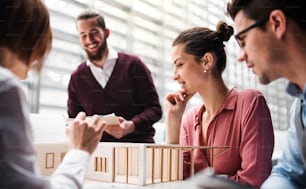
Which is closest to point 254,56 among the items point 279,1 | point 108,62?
point 279,1

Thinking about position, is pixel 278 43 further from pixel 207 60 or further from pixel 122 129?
pixel 122 129

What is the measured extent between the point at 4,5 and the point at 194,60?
0.42 m

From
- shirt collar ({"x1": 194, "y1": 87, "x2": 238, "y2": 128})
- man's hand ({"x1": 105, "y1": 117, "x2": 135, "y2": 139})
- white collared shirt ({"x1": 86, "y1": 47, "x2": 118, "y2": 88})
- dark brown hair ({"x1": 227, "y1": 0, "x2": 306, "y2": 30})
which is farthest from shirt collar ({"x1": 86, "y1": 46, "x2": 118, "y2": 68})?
dark brown hair ({"x1": 227, "y1": 0, "x2": 306, "y2": 30})

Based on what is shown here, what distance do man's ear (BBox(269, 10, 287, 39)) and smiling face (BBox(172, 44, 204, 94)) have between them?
222 millimetres

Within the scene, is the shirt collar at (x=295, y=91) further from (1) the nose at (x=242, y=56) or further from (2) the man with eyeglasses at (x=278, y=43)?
(1) the nose at (x=242, y=56)

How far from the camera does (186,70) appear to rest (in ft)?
2.78

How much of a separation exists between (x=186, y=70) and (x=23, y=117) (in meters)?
0.42

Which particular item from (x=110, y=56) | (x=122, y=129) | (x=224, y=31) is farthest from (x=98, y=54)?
(x=224, y=31)

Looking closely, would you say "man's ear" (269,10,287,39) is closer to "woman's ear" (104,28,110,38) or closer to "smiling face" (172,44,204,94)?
"smiling face" (172,44,204,94)

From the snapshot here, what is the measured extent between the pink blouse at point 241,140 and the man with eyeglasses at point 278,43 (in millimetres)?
78

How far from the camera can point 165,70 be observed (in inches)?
36.3

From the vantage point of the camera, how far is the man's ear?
2.09 ft

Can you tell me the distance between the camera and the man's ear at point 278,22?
636mm

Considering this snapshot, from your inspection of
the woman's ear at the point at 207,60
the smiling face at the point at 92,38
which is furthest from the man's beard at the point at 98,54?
the woman's ear at the point at 207,60
